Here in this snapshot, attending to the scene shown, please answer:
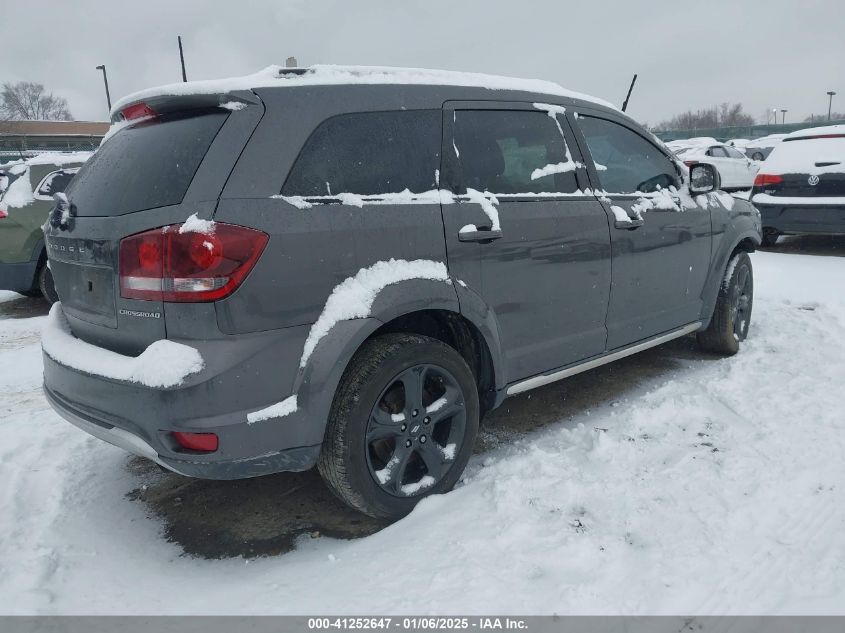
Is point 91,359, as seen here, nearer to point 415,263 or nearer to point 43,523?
point 43,523

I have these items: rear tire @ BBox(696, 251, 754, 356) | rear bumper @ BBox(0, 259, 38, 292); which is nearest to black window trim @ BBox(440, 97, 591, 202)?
rear tire @ BBox(696, 251, 754, 356)

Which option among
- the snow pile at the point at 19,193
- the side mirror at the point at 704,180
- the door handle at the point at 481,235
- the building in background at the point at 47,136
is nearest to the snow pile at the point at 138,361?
the door handle at the point at 481,235

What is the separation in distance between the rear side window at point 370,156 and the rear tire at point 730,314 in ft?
9.20

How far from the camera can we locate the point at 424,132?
281 centimetres

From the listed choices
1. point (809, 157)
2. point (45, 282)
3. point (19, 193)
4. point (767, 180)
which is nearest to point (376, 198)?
point (45, 282)

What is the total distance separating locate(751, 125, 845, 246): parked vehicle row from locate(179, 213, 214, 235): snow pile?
8237 millimetres

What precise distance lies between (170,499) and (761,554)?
2487 mm

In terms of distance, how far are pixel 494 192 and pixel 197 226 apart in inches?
55.2

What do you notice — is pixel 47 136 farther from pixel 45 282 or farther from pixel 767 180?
pixel 767 180

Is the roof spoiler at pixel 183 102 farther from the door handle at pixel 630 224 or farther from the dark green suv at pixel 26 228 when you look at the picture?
the dark green suv at pixel 26 228

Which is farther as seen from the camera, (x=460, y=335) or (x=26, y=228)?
(x=26, y=228)

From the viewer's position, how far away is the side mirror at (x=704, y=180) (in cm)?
426

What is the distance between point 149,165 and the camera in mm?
2457

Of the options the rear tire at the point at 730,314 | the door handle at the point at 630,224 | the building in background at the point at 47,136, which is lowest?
the rear tire at the point at 730,314
